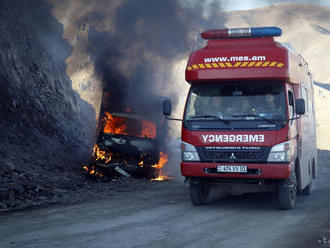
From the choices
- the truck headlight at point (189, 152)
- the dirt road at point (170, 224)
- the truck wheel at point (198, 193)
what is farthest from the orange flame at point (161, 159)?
the truck headlight at point (189, 152)

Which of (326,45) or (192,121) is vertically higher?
(326,45)

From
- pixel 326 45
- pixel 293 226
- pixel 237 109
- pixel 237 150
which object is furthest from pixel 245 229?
pixel 326 45

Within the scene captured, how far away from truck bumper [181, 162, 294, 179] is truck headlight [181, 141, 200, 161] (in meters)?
0.10

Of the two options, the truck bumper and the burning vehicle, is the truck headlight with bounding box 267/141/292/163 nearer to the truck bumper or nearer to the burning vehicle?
the truck bumper

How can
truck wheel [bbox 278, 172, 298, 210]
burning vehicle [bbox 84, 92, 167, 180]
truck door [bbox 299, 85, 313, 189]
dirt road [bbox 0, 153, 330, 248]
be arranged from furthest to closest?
burning vehicle [bbox 84, 92, 167, 180] < truck door [bbox 299, 85, 313, 189] < truck wheel [bbox 278, 172, 298, 210] < dirt road [bbox 0, 153, 330, 248]

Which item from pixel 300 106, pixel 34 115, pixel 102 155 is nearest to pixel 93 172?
pixel 102 155

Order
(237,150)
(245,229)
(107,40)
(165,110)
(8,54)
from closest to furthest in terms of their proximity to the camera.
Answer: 1. (245,229)
2. (237,150)
3. (165,110)
4. (8,54)
5. (107,40)

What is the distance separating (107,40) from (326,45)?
381 ft

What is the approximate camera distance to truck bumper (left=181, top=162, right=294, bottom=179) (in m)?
8.32

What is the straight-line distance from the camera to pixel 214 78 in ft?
29.4

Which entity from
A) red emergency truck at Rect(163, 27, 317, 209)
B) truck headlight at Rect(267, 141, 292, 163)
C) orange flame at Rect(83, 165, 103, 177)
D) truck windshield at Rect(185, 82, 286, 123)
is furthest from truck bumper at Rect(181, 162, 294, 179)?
orange flame at Rect(83, 165, 103, 177)

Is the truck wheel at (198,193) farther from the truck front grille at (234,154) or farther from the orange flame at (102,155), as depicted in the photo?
the orange flame at (102,155)

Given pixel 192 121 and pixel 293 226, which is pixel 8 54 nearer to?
pixel 192 121

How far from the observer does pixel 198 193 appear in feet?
31.1
